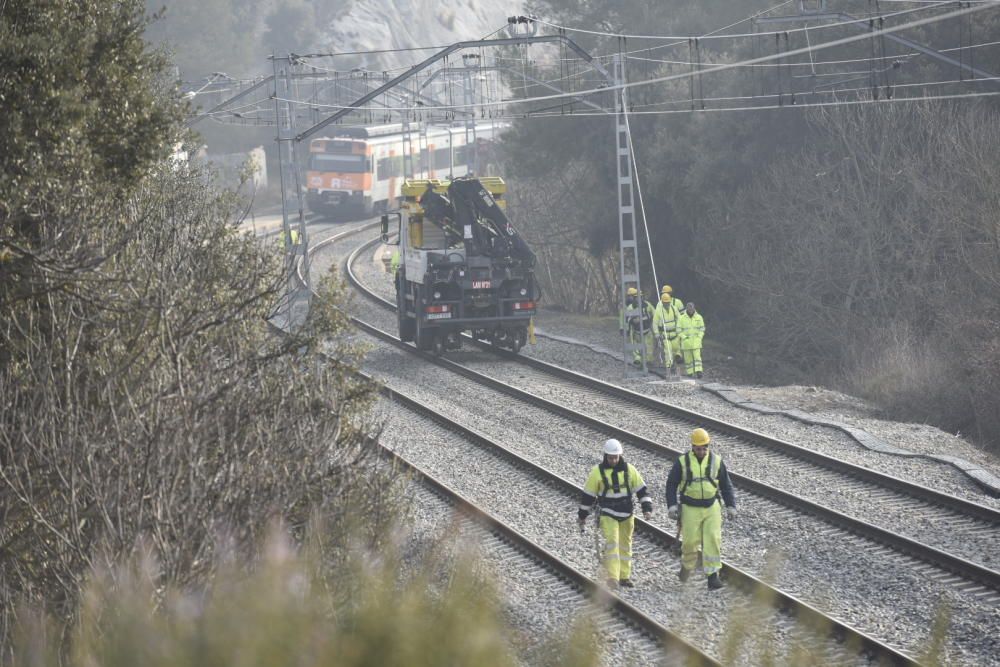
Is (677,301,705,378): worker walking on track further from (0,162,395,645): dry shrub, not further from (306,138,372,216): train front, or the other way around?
(306,138,372,216): train front

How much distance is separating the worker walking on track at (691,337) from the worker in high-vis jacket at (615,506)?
11935mm

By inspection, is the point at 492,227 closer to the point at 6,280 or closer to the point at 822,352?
the point at 822,352

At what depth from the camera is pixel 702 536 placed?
1196 cm

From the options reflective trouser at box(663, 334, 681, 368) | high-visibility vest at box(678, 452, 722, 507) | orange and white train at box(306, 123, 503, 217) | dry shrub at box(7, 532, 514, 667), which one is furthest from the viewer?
orange and white train at box(306, 123, 503, 217)

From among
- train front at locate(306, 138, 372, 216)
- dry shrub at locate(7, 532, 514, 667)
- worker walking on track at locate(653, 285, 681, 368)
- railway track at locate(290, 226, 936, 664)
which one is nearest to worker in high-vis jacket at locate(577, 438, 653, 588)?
railway track at locate(290, 226, 936, 664)

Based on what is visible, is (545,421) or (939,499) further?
(545,421)

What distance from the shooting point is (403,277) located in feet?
93.4

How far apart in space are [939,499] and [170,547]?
9.96 m

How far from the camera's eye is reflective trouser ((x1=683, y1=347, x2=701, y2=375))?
24.3 metres

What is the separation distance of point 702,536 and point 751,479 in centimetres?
411

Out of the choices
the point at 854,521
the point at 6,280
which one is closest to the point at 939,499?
the point at 854,521

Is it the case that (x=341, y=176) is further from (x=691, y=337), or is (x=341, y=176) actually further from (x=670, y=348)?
(x=691, y=337)

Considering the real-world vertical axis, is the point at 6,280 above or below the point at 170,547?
above

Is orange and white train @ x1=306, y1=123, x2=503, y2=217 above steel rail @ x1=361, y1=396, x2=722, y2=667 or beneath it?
above
